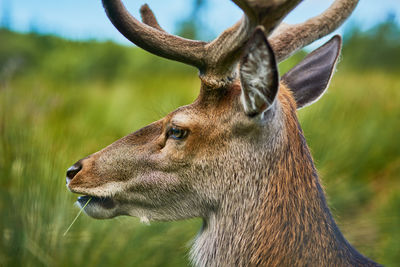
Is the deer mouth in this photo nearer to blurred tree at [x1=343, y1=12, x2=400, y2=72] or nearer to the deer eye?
the deer eye

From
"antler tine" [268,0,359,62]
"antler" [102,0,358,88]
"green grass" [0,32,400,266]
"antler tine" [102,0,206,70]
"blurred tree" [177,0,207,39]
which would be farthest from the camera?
"blurred tree" [177,0,207,39]

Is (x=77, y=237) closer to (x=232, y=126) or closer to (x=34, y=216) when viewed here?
(x=34, y=216)

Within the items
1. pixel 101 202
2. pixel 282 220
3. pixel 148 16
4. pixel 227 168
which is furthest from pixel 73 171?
pixel 282 220

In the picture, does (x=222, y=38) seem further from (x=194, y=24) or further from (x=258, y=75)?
(x=194, y=24)

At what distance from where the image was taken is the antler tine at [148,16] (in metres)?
2.83

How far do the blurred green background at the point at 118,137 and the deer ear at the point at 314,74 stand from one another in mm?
1021

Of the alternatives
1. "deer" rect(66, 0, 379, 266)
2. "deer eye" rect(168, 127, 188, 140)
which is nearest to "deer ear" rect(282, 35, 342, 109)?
"deer" rect(66, 0, 379, 266)

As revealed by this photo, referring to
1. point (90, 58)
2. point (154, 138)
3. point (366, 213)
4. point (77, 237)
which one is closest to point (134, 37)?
point (154, 138)

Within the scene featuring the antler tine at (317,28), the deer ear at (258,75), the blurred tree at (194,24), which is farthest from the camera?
the blurred tree at (194,24)

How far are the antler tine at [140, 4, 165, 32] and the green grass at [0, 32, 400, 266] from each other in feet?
2.72

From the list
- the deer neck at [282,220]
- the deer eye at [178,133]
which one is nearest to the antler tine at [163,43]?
the deer eye at [178,133]

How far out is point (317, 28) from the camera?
2.53 m

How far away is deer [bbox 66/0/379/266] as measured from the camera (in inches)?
94.2

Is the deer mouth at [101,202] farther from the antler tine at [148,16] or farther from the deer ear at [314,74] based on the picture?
the deer ear at [314,74]
